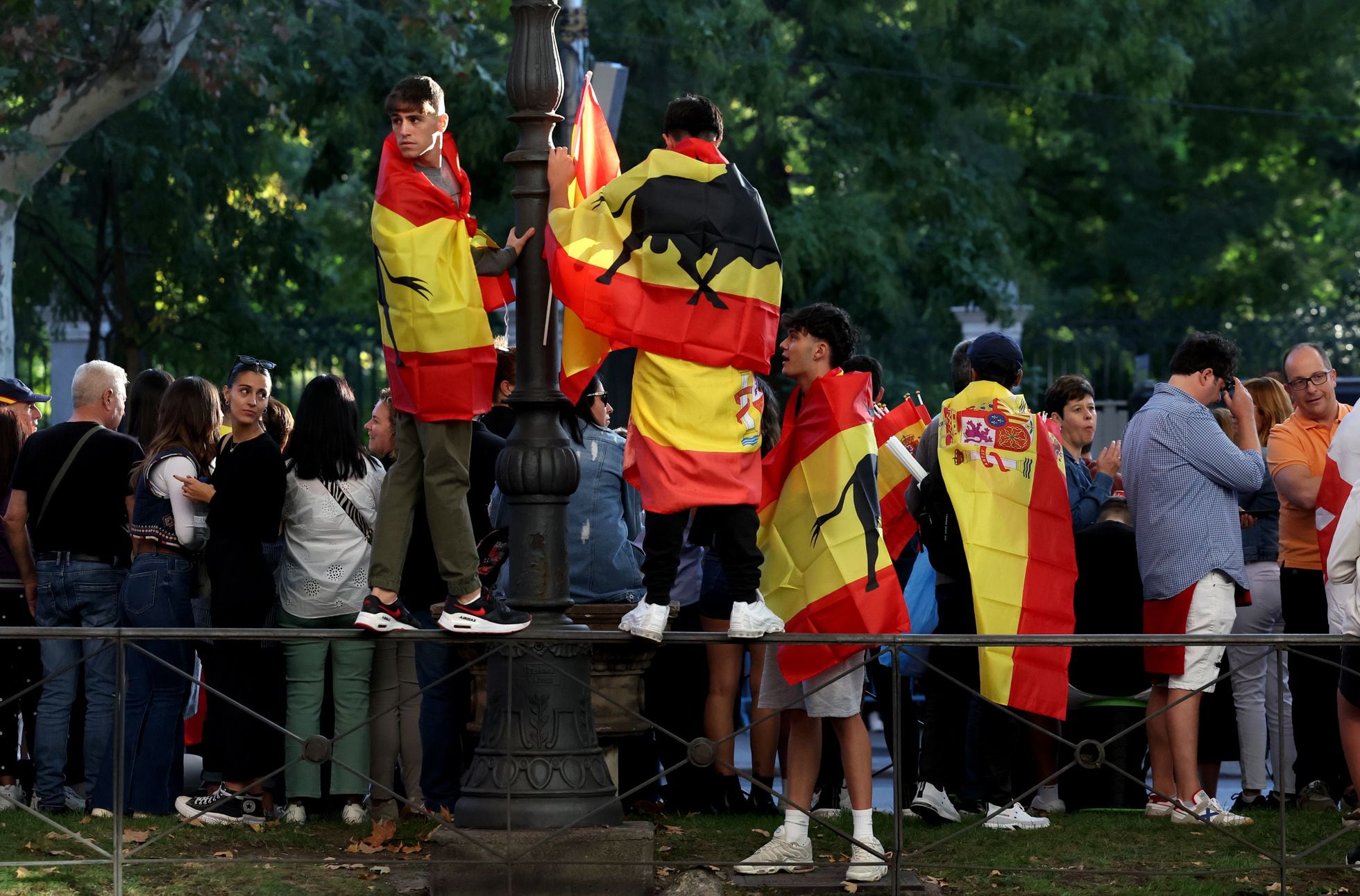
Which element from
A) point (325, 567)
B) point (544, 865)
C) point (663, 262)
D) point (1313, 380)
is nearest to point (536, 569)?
point (544, 865)

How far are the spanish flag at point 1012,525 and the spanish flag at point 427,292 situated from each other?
7.63ft

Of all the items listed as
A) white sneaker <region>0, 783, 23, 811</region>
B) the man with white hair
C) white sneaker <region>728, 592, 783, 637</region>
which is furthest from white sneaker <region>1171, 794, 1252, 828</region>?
white sneaker <region>0, 783, 23, 811</region>

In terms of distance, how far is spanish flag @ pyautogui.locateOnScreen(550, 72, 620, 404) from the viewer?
662cm

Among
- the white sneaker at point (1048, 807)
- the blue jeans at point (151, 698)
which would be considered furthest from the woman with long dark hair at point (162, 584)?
the white sneaker at point (1048, 807)

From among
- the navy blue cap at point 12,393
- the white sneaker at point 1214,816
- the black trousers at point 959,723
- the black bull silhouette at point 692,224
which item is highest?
the black bull silhouette at point 692,224

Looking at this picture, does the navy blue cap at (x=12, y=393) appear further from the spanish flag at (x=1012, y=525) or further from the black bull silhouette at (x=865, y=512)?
the spanish flag at (x=1012, y=525)

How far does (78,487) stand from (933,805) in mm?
4018

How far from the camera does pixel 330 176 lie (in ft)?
62.6

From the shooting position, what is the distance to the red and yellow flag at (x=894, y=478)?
7.77 meters

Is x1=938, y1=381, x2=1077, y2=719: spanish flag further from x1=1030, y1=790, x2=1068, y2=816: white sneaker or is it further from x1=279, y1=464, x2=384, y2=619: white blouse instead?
x1=279, y1=464, x2=384, y2=619: white blouse

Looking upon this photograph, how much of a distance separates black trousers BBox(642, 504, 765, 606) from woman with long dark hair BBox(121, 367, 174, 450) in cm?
317

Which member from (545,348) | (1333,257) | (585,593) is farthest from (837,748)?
(1333,257)

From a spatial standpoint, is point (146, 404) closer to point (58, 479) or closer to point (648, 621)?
point (58, 479)

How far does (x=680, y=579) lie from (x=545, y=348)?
215 centimetres
